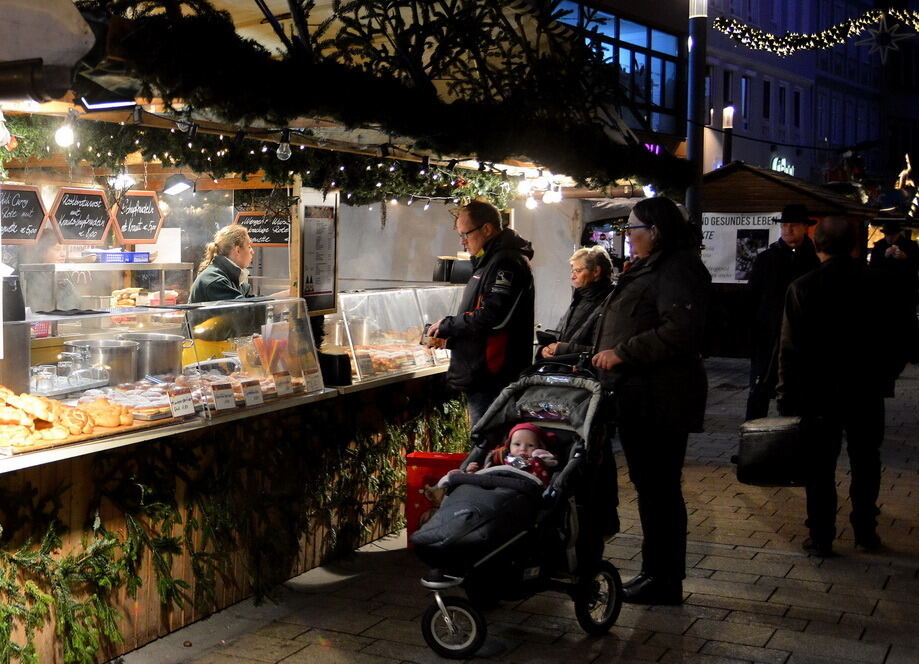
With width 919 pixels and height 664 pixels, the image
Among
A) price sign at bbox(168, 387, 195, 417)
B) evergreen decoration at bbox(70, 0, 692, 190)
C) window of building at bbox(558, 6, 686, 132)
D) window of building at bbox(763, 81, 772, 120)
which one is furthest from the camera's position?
window of building at bbox(763, 81, 772, 120)

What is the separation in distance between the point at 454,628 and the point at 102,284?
8309 mm

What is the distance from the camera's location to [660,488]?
5.37 meters

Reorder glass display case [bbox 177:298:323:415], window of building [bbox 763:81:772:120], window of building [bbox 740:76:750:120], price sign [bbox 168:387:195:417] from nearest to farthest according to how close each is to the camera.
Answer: price sign [bbox 168:387:195:417]
glass display case [bbox 177:298:323:415]
window of building [bbox 740:76:750:120]
window of building [bbox 763:81:772:120]

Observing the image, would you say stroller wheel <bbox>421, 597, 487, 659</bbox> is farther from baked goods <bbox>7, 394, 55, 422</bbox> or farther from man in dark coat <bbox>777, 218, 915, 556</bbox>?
man in dark coat <bbox>777, 218, 915, 556</bbox>

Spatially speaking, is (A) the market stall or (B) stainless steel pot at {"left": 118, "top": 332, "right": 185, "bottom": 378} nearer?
(B) stainless steel pot at {"left": 118, "top": 332, "right": 185, "bottom": 378}

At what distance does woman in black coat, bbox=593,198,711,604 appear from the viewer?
207 inches

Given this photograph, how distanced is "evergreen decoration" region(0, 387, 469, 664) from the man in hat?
3562 millimetres

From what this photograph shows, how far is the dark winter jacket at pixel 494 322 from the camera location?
6.24 m

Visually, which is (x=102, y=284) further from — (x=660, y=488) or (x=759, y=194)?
(x=759, y=194)

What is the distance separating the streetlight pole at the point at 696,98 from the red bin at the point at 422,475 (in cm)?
447

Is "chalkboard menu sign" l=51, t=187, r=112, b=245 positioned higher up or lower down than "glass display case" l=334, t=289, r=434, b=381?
higher up

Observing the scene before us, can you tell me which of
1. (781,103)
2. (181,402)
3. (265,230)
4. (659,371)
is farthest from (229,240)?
(781,103)

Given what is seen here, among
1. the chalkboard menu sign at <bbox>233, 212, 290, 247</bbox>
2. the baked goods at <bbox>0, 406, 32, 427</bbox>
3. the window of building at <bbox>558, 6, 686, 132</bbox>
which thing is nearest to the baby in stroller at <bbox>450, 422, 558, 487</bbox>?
the baked goods at <bbox>0, 406, 32, 427</bbox>

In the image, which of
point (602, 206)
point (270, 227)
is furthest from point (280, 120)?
point (602, 206)
